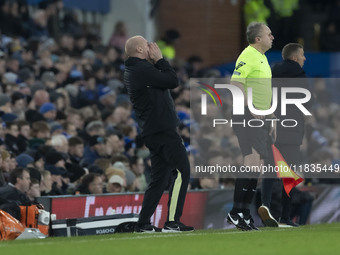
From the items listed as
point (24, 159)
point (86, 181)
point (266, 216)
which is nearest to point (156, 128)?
point (266, 216)

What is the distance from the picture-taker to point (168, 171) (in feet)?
35.8

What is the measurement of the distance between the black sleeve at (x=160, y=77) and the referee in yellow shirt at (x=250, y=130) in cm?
88

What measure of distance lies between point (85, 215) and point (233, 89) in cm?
242

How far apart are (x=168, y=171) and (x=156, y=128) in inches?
19.5

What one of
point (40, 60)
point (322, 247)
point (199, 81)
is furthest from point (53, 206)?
point (199, 81)

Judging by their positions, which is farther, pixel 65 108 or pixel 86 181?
pixel 65 108

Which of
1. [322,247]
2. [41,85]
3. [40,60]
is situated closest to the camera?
[322,247]

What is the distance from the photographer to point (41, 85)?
17781 mm

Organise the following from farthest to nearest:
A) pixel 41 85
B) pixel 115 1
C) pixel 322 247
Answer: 1. pixel 115 1
2. pixel 41 85
3. pixel 322 247

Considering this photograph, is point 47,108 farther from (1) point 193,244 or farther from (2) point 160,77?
(1) point 193,244

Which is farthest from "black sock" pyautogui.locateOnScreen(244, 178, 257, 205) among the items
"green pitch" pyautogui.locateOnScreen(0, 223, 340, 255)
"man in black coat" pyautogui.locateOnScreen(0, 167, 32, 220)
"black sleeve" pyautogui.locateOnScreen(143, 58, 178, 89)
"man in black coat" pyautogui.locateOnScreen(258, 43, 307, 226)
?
"man in black coat" pyautogui.locateOnScreen(0, 167, 32, 220)

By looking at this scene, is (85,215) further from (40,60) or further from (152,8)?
(152,8)

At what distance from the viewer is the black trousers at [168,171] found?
10773 millimetres

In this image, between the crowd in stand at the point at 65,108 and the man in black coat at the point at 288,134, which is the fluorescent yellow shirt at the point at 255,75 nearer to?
the man in black coat at the point at 288,134
